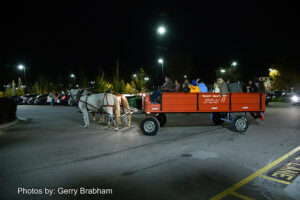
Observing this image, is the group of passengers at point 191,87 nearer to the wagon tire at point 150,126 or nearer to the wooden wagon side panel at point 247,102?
the wooden wagon side panel at point 247,102

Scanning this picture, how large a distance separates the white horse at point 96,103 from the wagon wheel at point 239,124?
5237 mm

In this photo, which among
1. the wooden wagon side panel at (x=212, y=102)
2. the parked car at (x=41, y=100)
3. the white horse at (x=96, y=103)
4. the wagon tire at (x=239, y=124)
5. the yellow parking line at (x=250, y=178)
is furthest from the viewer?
the parked car at (x=41, y=100)

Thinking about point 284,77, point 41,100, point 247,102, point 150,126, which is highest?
point 284,77

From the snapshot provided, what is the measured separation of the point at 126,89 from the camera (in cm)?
4269

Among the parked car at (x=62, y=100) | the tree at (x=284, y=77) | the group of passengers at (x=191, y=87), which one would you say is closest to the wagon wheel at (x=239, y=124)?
the group of passengers at (x=191, y=87)

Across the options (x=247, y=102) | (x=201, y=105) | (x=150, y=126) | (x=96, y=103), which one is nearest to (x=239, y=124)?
(x=247, y=102)

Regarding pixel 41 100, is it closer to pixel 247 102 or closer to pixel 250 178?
pixel 247 102

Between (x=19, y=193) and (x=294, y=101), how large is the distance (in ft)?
89.8

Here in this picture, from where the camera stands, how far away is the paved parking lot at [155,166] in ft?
13.0

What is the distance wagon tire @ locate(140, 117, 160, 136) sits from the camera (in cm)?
854

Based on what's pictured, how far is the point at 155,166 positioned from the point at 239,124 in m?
5.40

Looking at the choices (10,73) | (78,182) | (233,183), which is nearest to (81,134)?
(78,182)

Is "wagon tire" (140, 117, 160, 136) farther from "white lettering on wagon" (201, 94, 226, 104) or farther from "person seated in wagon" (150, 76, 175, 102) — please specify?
"white lettering on wagon" (201, 94, 226, 104)

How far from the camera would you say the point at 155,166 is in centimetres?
519
